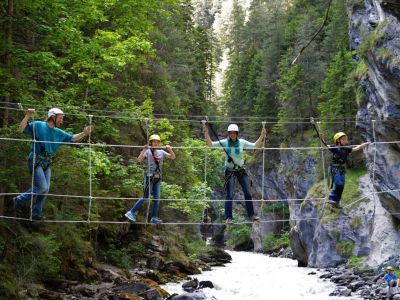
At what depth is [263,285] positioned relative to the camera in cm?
2192

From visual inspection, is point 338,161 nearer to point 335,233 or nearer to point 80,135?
point 80,135

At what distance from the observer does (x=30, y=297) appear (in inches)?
458

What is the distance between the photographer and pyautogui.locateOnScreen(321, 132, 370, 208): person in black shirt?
9031mm

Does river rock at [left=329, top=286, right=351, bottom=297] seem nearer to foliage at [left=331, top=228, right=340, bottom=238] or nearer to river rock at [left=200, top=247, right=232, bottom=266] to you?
foliage at [left=331, top=228, right=340, bottom=238]

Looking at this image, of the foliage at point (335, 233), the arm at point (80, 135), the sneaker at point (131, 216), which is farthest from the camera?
the foliage at point (335, 233)

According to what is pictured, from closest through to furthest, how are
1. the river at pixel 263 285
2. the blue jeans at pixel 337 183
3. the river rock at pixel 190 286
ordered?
1. the blue jeans at pixel 337 183
2. the river rock at pixel 190 286
3. the river at pixel 263 285

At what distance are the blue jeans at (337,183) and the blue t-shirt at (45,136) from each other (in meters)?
4.78

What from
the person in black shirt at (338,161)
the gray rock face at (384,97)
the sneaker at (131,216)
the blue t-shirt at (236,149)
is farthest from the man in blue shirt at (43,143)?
the gray rock face at (384,97)

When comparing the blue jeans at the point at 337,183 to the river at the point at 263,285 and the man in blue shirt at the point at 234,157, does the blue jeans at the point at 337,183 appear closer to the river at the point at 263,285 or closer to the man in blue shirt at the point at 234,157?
the man in blue shirt at the point at 234,157

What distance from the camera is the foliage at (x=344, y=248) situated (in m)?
26.5

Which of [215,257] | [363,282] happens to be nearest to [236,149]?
[363,282]

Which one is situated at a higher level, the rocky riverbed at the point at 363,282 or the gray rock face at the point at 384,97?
the gray rock face at the point at 384,97

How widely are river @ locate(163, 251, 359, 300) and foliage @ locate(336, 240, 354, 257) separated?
Result: 2114mm

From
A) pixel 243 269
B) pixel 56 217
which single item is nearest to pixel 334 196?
pixel 56 217
